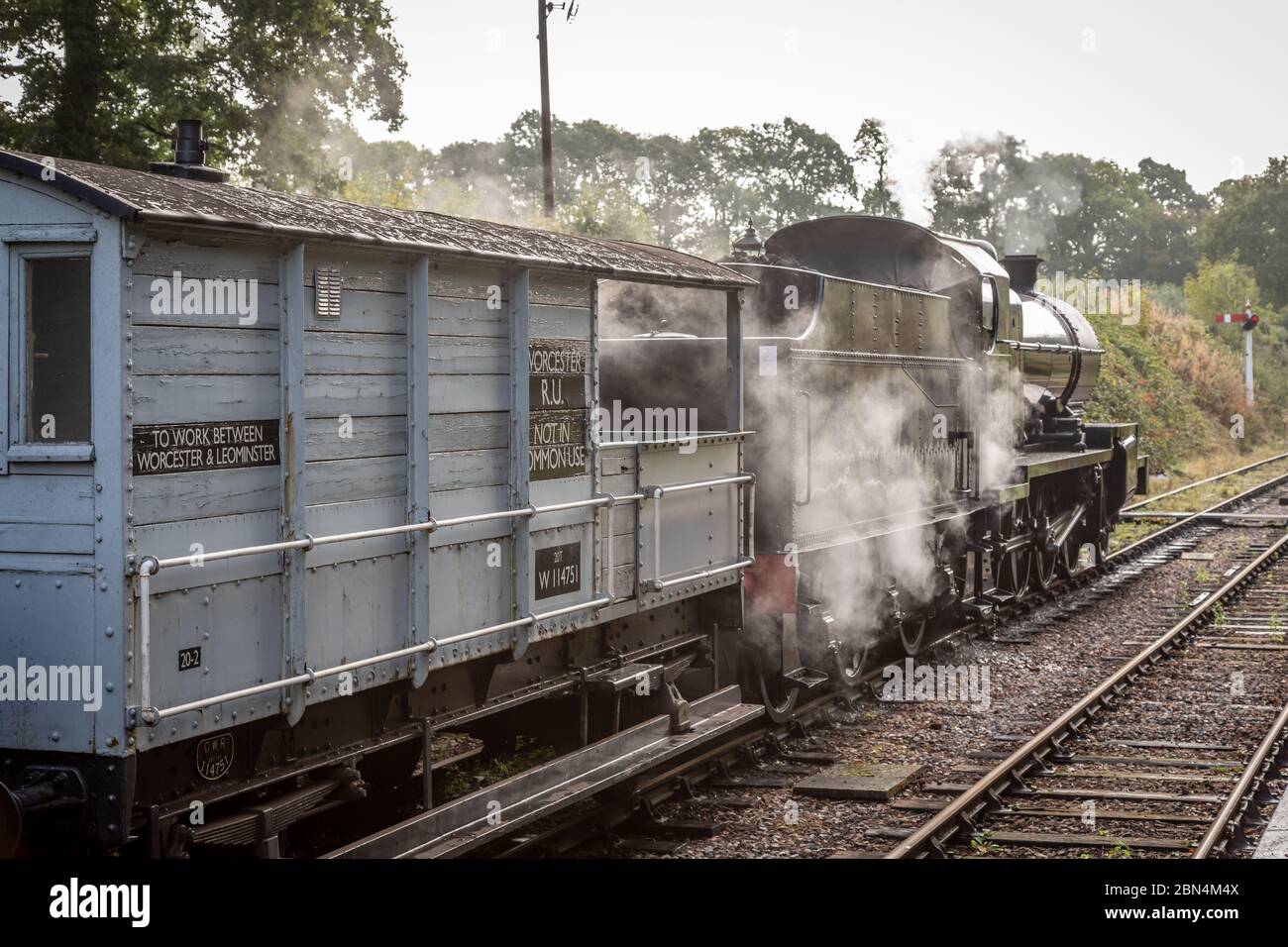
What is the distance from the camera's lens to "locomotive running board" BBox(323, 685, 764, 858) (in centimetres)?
616

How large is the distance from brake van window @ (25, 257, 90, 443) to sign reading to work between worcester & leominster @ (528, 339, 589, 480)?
251 centimetres

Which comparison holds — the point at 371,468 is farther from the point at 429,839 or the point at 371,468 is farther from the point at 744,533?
the point at 744,533

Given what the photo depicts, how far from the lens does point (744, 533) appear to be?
9.70 m

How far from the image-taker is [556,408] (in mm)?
7469

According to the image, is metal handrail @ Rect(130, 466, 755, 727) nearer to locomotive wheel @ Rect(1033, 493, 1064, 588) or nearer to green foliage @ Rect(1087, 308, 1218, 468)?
locomotive wheel @ Rect(1033, 493, 1064, 588)

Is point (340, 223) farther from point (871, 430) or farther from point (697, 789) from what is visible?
point (871, 430)

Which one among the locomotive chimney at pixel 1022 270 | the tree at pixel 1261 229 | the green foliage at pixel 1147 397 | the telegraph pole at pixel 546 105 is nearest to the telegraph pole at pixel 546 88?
the telegraph pole at pixel 546 105

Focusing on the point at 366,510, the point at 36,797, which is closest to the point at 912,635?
the point at 366,510

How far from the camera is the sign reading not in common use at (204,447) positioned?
5.07 meters

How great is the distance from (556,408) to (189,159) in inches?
83.9

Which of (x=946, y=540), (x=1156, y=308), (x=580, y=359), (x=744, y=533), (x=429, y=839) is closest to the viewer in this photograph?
(x=429, y=839)

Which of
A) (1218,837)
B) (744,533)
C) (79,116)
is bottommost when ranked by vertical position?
(1218,837)

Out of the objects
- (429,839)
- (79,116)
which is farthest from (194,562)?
(79,116)
